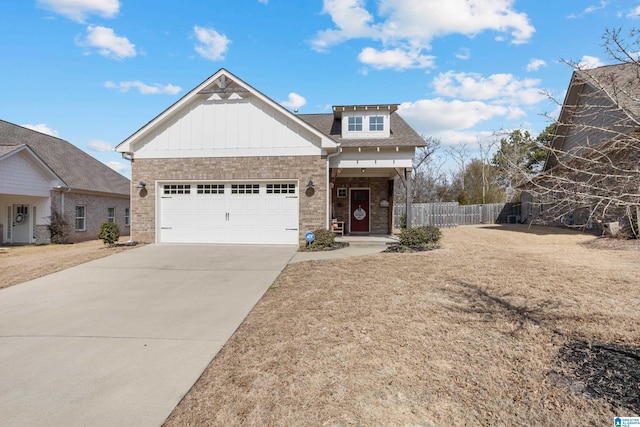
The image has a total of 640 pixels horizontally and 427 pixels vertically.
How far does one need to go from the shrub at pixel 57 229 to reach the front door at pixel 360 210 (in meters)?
14.1

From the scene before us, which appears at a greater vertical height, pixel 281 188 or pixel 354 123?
pixel 354 123

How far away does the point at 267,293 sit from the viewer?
6477 millimetres

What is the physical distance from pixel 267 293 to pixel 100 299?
3065 mm

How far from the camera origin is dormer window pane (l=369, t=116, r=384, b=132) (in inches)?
569

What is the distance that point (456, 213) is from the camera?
2553cm

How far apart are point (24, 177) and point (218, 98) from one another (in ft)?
33.2

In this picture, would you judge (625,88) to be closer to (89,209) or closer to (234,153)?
(234,153)

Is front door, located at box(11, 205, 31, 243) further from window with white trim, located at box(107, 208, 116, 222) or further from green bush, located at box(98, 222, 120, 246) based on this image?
green bush, located at box(98, 222, 120, 246)

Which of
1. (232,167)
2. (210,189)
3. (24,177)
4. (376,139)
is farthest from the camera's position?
(24,177)

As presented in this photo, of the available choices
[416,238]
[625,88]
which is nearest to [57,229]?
[416,238]

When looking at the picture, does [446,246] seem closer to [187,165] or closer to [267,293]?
[267,293]

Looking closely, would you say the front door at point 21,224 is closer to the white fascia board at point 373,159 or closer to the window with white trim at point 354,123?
the white fascia board at point 373,159

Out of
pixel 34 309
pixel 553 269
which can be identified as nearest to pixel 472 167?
pixel 553 269

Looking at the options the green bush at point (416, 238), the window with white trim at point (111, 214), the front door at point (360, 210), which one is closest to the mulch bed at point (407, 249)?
the green bush at point (416, 238)
